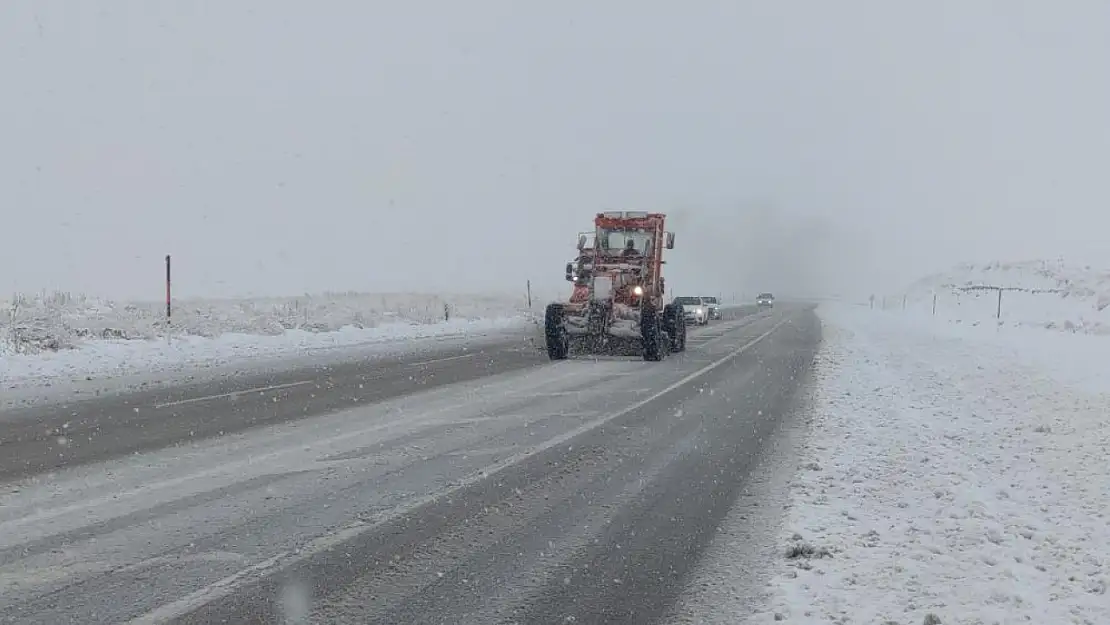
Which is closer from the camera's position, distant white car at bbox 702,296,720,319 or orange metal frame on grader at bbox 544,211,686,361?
orange metal frame on grader at bbox 544,211,686,361

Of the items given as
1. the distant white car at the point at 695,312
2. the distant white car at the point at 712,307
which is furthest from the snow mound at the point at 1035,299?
the distant white car at the point at 695,312

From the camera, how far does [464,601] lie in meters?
4.22

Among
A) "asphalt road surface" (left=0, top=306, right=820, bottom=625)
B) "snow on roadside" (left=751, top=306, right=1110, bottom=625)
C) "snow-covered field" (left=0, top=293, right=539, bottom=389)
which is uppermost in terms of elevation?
"snow on roadside" (left=751, top=306, right=1110, bottom=625)

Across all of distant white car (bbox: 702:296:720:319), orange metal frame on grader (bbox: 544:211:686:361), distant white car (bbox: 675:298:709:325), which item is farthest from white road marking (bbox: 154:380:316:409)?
distant white car (bbox: 702:296:720:319)

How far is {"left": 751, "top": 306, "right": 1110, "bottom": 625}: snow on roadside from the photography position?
427 centimetres

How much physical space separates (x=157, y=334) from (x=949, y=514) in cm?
2062

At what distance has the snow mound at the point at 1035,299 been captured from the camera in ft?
128

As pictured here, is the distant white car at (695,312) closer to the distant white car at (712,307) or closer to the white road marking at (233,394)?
the distant white car at (712,307)

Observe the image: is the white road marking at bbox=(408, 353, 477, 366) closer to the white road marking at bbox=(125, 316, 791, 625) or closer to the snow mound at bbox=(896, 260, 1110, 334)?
the white road marking at bbox=(125, 316, 791, 625)

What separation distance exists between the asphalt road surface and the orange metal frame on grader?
22.2 ft

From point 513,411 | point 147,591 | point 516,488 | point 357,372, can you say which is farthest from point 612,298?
point 147,591

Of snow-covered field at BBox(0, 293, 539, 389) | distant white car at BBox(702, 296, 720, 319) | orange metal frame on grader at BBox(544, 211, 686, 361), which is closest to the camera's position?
snow-covered field at BBox(0, 293, 539, 389)

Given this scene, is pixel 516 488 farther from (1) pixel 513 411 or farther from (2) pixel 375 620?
(1) pixel 513 411

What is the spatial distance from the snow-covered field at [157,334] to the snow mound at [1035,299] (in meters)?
24.0
